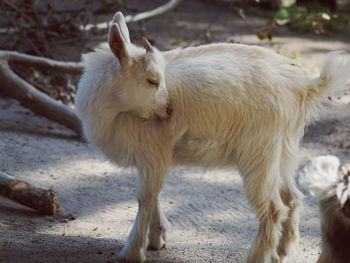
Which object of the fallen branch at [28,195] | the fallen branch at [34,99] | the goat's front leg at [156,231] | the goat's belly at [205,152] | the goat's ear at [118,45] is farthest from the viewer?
the fallen branch at [34,99]

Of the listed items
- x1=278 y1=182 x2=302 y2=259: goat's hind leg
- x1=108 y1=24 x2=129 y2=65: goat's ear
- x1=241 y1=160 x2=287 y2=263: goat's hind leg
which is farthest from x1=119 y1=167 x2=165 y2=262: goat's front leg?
x1=278 y1=182 x2=302 y2=259: goat's hind leg

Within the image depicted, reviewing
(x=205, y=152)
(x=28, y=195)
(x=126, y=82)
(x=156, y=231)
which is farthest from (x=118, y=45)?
(x=28, y=195)

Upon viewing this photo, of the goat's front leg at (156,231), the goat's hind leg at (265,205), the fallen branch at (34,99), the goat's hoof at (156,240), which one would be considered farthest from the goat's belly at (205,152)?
the fallen branch at (34,99)

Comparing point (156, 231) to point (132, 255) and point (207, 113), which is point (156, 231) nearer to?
point (132, 255)

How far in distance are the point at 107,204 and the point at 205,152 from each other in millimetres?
1514

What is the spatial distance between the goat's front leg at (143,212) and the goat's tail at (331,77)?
1.17 m

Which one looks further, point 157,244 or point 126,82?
point 157,244

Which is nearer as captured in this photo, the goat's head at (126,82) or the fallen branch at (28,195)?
the goat's head at (126,82)

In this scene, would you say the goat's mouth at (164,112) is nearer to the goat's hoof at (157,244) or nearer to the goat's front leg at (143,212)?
the goat's front leg at (143,212)

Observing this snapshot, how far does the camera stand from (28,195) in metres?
5.67

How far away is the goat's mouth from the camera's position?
4.84 m

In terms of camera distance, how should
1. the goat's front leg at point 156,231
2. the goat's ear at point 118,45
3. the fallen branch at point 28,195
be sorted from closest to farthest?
1. the goat's ear at point 118,45
2. the goat's front leg at point 156,231
3. the fallen branch at point 28,195

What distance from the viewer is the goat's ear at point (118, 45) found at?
15.7 feet

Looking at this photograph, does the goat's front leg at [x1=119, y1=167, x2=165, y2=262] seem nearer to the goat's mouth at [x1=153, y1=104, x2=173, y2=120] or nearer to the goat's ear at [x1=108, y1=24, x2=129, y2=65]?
the goat's mouth at [x1=153, y1=104, x2=173, y2=120]
